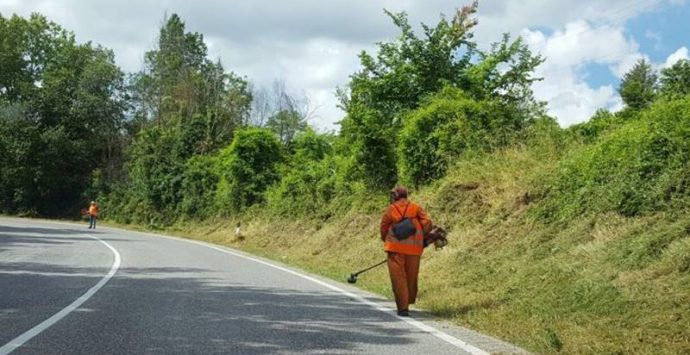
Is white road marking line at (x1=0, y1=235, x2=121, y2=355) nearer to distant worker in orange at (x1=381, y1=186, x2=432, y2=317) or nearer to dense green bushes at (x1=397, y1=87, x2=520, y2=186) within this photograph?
distant worker in orange at (x1=381, y1=186, x2=432, y2=317)

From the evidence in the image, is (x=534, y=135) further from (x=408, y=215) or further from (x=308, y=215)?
(x=308, y=215)

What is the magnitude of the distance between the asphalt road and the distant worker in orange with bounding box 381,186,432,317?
1.26 ft

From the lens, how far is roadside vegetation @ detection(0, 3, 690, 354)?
28.3ft

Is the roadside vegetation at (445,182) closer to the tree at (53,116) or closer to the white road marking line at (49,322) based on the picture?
the tree at (53,116)

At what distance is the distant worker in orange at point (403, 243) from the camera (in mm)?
9039

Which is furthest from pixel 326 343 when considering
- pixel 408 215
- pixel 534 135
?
pixel 534 135

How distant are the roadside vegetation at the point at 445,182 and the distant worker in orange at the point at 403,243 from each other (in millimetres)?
845

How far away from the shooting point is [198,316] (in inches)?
327

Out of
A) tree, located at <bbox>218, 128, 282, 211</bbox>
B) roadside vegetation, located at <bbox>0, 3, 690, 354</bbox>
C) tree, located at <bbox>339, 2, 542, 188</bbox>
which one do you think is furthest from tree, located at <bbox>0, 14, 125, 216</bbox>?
tree, located at <bbox>339, 2, 542, 188</bbox>

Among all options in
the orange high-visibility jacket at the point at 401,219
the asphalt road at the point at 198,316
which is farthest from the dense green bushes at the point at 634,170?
the asphalt road at the point at 198,316

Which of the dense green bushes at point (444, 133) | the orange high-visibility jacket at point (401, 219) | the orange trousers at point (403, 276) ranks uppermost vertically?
the dense green bushes at point (444, 133)

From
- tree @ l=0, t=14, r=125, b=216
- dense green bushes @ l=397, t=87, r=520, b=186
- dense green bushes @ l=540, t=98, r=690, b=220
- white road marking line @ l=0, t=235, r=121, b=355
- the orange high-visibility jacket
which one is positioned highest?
tree @ l=0, t=14, r=125, b=216

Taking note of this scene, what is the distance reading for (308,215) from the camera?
95.0 ft

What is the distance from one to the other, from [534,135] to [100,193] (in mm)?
47437
